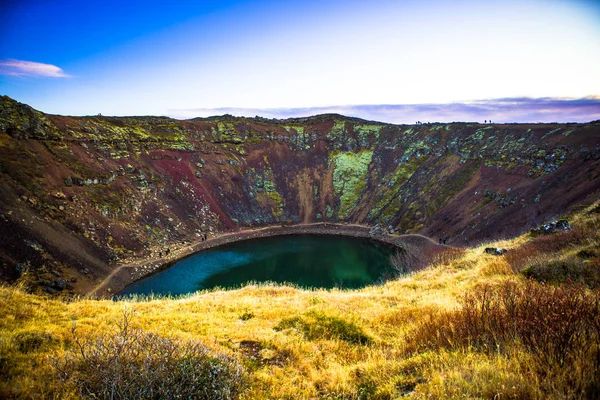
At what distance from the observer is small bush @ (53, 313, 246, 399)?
4.90 metres

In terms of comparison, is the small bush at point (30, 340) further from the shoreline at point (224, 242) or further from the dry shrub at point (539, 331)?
the shoreline at point (224, 242)

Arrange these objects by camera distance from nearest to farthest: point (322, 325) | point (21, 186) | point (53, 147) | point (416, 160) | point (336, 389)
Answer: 1. point (336, 389)
2. point (322, 325)
3. point (21, 186)
4. point (53, 147)
5. point (416, 160)

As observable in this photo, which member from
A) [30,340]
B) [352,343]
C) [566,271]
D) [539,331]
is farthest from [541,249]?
[30,340]

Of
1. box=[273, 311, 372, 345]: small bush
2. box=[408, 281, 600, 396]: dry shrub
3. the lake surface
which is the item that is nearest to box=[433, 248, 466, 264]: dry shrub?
the lake surface

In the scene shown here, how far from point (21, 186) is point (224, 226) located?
3459 cm

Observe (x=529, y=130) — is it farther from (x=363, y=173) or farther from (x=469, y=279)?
(x=469, y=279)

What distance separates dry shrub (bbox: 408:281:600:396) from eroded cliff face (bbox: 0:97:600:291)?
42.2 metres

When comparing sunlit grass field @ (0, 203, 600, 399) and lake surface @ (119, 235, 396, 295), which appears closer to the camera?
sunlit grass field @ (0, 203, 600, 399)

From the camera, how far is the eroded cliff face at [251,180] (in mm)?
43594

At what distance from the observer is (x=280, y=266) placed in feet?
175

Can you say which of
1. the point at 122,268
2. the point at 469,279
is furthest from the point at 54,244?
the point at 469,279

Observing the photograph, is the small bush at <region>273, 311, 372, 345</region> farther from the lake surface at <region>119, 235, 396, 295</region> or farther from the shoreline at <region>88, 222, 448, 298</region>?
the shoreline at <region>88, 222, 448, 298</region>

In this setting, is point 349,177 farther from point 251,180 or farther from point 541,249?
point 541,249

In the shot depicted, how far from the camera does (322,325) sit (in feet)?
33.2
